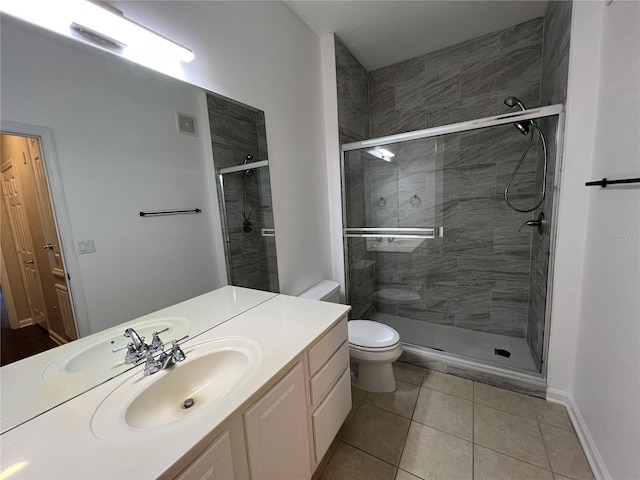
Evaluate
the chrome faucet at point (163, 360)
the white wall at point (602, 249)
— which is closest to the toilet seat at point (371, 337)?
the white wall at point (602, 249)

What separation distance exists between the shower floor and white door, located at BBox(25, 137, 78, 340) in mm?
2214

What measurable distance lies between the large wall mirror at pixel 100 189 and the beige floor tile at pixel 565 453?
181 centimetres

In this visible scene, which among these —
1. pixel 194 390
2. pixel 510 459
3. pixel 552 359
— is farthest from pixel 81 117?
pixel 552 359

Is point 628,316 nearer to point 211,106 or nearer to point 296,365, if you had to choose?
point 296,365

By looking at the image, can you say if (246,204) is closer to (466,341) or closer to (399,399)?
(399,399)

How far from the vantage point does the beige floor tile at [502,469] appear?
1.25 m

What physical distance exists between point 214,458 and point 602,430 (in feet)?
5.64

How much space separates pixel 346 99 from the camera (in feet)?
7.49

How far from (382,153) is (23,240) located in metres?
2.31

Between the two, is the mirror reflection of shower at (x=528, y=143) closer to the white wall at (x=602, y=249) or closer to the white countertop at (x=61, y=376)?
the white wall at (x=602, y=249)

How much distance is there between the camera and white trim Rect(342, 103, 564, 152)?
5.15 ft

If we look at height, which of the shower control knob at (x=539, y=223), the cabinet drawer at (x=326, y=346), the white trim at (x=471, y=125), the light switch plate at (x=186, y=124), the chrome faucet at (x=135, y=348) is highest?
the white trim at (x=471, y=125)

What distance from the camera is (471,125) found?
181cm

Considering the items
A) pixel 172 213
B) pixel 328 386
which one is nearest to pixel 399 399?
pixel 328 386
